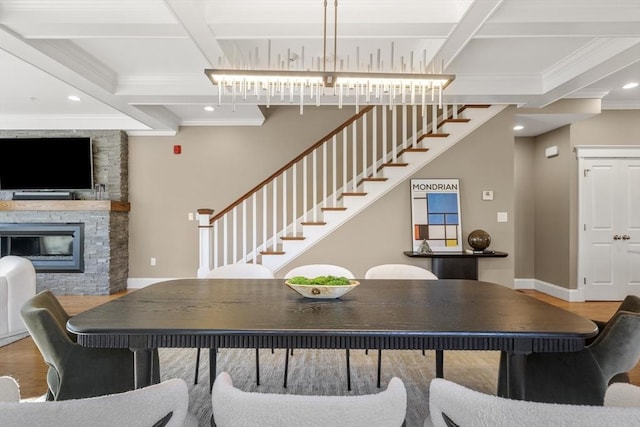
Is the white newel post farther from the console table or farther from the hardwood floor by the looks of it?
the console table

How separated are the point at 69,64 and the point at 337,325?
352 cm

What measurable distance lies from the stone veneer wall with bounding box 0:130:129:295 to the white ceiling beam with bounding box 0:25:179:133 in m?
1.32

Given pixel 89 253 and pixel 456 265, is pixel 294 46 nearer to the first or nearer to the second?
pixel 456 265

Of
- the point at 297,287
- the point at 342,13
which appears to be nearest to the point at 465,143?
the point at 342,13

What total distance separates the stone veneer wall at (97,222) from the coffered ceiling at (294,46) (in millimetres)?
553

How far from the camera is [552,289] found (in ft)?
18.4

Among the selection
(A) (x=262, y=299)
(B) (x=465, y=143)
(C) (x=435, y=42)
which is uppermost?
(C) (x=435, y=42)

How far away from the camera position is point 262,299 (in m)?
1.98

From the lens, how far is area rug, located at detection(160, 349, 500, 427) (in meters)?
2.47

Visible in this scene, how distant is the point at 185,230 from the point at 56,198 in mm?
1916

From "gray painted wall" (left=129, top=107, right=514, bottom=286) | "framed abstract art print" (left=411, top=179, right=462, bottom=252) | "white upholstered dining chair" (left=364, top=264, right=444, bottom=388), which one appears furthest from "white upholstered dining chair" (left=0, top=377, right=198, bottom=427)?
"gray painted wall" (left=129, top=107, right=514, bottom=286)

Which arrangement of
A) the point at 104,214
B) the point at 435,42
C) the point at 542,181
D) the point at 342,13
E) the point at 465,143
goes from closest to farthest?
1. the point at 342,13
2. the point at 435,42
3. the point at 465,143
4. the point at 104,214
5. the point at 542,181

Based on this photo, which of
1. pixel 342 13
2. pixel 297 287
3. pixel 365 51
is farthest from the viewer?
pixel 365 51

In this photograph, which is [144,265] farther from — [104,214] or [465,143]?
[465,143]
